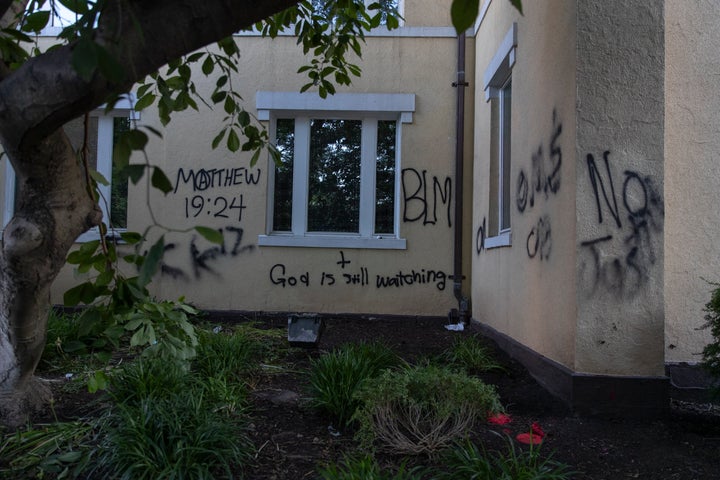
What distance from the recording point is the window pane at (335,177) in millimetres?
8508

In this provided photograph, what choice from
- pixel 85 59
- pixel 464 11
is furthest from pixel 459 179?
pixel 85 59

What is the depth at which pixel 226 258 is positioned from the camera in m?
8.30

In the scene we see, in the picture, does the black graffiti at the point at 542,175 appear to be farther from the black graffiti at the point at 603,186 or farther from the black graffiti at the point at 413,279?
the black graffiti at the point at 413,279

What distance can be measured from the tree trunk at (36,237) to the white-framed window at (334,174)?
475 centimetres

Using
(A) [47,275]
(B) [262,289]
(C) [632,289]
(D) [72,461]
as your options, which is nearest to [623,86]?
(C) [632,289]

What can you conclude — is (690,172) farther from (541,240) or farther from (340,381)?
(340,381)

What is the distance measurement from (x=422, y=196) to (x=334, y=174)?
4.05 feet

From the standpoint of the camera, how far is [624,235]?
13.6ft

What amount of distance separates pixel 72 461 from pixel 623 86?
406 cm

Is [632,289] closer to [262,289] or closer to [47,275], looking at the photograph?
[47,275]

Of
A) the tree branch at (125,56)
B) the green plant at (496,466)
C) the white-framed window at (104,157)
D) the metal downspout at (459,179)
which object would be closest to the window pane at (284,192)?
the white-framed window at (104,157)

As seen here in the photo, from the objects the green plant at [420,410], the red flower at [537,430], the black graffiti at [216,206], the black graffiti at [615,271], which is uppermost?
the black graffiti at [216,206]

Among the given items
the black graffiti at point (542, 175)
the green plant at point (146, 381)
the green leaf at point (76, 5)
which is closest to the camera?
the green leaf at point (76, 5)

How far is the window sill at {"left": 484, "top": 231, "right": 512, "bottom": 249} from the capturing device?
19.8 feet
